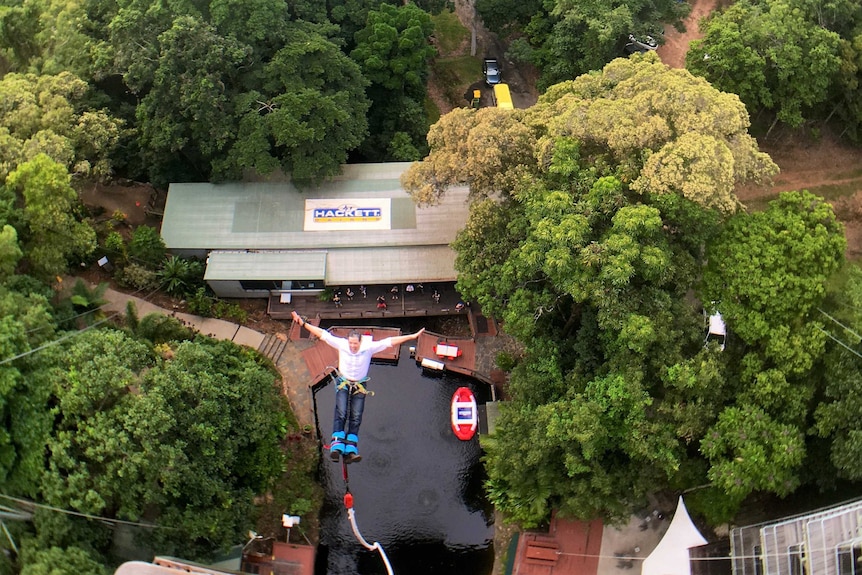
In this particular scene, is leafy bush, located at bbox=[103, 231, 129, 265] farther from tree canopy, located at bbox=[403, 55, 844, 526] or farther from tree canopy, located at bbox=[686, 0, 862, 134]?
tree canopy, located at bbox=[686, 0, 862, 134]

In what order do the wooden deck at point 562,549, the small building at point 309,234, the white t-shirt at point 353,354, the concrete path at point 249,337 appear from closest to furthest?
the white t-shirt at point 353,354, the wooden deck at point 562,549, the concrete path at point 249,337, the small building at point 309,234

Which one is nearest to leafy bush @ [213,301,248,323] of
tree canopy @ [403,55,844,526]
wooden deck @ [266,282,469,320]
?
wooden deck @ [266,282,469,320]

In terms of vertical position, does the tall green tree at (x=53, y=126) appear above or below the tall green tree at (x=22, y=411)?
above

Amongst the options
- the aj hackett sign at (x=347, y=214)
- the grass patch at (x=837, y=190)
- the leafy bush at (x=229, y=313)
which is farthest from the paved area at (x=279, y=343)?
the grass patch at (x=837, y=190)

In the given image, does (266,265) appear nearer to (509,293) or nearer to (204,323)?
(204,323)

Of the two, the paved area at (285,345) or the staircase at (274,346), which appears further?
the staircase at (274,346)

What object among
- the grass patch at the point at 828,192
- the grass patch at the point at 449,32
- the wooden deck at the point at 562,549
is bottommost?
the wooden deck at the point at 562,549

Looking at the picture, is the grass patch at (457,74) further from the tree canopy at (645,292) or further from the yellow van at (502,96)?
the tree canopy at (645,292)

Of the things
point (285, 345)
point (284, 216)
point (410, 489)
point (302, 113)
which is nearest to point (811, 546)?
point (410, 489)
